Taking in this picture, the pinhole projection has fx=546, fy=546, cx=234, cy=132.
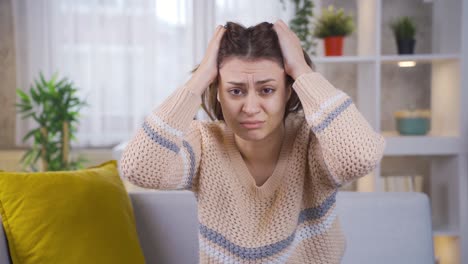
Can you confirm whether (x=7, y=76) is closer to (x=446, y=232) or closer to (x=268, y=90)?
(x=446, y=232)

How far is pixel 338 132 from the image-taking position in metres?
1.17

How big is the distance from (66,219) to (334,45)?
1763 mm

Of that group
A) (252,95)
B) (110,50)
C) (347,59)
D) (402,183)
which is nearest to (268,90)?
(252,95)

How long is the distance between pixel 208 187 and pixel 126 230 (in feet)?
1.60

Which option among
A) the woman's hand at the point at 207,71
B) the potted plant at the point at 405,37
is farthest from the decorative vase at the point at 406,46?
the woman's hand at the point at 207,71

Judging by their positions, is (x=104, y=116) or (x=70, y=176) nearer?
(x=70, y=176)

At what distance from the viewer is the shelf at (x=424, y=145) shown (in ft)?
8.91

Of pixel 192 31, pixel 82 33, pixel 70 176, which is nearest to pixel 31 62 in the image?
pixel 82 33

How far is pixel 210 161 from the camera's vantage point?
132 centimetres

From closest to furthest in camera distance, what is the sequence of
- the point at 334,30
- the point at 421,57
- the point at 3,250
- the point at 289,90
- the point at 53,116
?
the point at 289,90
the point at 3,250
the point at 421,57
the point at 334,30
the point at 53,116

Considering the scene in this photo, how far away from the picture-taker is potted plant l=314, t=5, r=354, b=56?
283 centimetres

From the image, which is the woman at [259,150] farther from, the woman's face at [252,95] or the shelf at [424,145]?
the shelf at [424,145]

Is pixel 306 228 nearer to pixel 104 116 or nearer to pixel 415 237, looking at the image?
pixel 415 237

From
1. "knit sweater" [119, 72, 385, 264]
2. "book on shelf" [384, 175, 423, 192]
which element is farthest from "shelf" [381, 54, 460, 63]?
"knit sweater" [119, 72, 385, 264]
